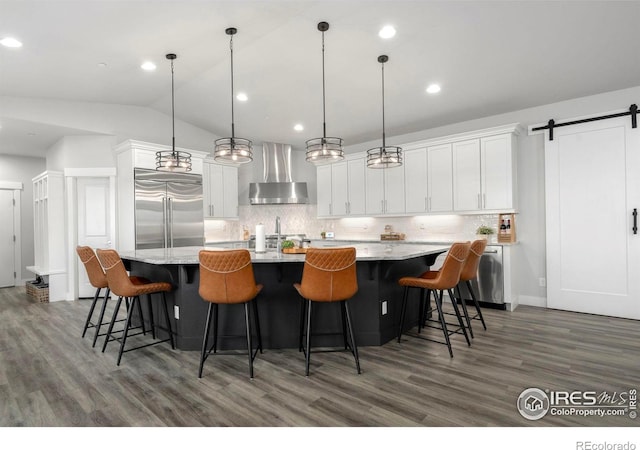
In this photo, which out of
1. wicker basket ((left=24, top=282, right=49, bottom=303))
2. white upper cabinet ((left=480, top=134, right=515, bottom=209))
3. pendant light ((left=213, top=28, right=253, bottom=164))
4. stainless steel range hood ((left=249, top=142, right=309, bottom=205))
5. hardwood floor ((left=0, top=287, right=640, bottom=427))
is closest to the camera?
hardwood floor ((left=0, top=287, right=640, bottom=427))

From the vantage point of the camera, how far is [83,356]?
3.32 m

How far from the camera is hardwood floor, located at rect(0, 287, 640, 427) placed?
222 cm

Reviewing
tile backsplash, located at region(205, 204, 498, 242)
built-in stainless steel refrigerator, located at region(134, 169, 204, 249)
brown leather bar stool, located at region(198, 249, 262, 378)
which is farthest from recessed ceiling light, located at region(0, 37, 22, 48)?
tile backsplash, located at region(205, 204, 498, 242)

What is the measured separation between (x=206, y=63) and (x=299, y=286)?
3.33 m

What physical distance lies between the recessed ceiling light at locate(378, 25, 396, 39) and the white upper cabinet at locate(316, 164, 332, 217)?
3.62 m

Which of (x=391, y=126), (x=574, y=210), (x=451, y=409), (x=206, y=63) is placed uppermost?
(x=206, y=63)

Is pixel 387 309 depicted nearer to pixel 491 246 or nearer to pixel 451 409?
pixel 451 409

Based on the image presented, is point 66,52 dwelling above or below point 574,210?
above

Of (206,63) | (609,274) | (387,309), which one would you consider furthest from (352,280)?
(609,274)

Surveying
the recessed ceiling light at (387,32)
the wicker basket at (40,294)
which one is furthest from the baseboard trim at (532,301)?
the wicker basket at (40,294)

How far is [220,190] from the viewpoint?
7105 mm

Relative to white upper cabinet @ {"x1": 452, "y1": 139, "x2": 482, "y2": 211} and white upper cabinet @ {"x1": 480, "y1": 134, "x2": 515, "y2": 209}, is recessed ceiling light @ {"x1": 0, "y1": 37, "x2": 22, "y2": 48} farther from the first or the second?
white upper cabinet @ {"x1": 480, "y1": 134, "x2": 515, "y2": 209}
